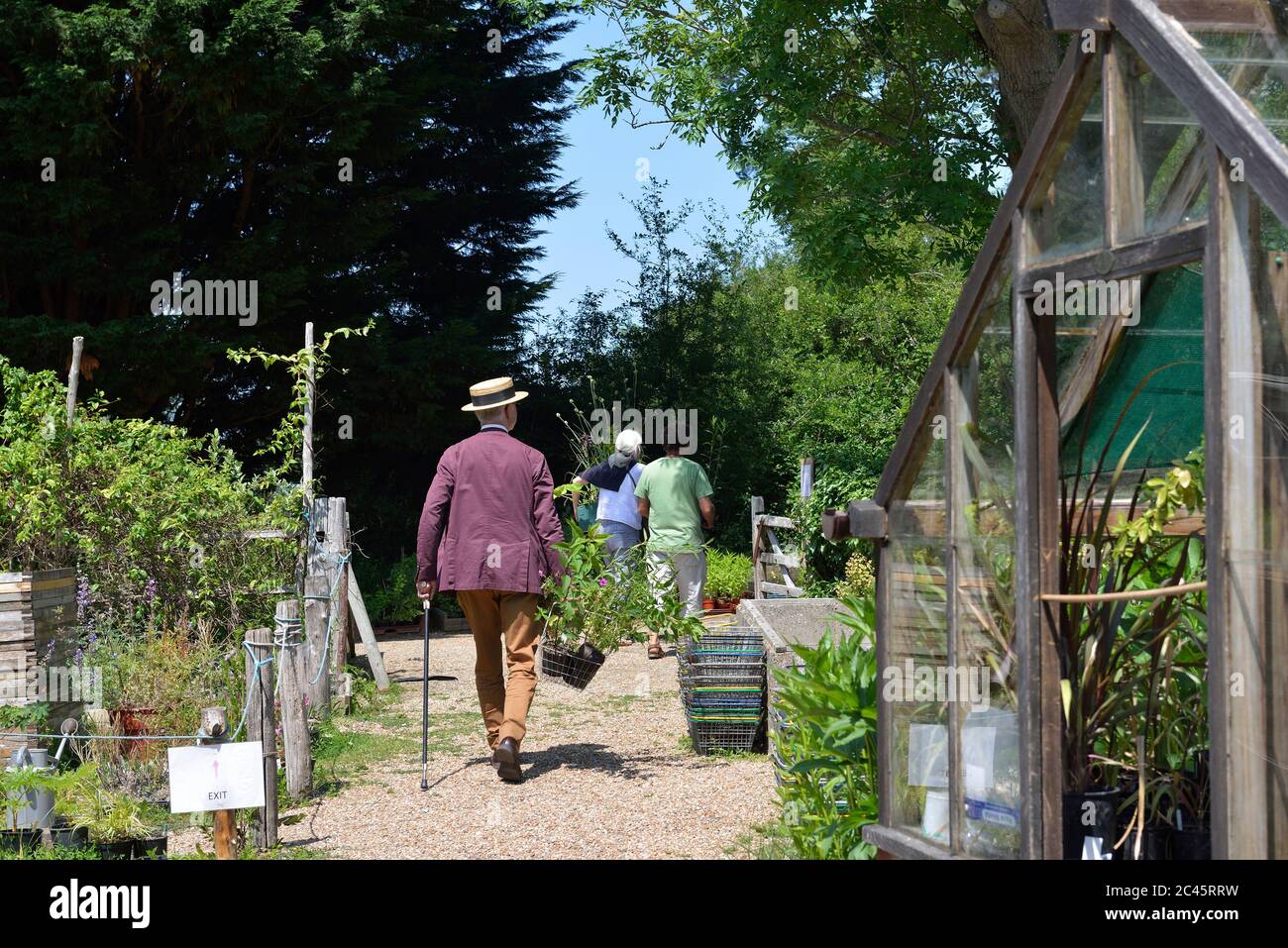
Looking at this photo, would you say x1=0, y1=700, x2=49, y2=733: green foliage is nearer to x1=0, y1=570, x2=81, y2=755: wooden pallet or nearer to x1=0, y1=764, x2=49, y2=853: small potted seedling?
x1=0, y1=570, x2=81, y2=755: wooden pallet

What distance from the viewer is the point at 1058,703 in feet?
12.6

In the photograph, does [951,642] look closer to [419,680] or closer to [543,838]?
[543,838]

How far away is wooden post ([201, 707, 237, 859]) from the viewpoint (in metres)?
5.20

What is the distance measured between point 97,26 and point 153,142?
90.5 inches

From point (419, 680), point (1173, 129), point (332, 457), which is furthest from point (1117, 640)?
point (332, 457)

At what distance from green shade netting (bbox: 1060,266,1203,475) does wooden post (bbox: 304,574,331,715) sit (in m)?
5.86

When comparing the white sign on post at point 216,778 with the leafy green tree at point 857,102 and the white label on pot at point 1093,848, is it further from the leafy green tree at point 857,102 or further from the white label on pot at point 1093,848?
the leafy green tree at point 857,102

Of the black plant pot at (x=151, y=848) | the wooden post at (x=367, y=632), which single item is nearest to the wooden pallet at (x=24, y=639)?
the black plant pot at (x=151, y=848)

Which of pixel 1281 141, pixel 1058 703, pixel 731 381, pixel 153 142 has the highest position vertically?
pixel 153 142

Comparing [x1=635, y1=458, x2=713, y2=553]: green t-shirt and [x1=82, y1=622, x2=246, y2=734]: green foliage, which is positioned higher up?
[x1=635, y1=458, x2=713, y2=553]: green t-shirt

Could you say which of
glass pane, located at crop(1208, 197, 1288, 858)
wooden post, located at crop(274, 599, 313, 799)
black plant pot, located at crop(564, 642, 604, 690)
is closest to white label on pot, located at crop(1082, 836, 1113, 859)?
glass pane, located at crop(1208, 197, 1288, 858)

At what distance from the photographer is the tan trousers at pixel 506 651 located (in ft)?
24.5

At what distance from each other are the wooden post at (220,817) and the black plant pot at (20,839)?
0.71 m
